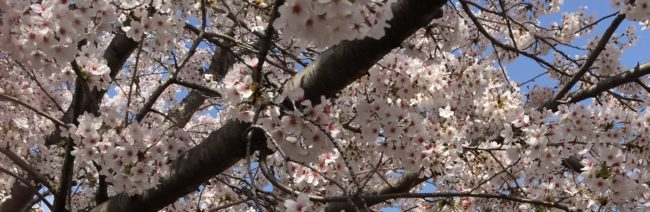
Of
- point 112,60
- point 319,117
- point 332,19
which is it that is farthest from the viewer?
point 112,60

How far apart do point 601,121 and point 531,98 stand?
1.91 metres

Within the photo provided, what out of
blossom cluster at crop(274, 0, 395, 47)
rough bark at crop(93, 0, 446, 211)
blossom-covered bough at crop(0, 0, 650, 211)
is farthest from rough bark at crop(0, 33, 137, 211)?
blossom cluster at crop(274, 0, 395, 47)

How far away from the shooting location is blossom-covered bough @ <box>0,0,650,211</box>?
2.50 metres

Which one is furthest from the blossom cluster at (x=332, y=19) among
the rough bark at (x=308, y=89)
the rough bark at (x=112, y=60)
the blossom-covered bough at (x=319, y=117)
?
the rough bark at (x=112, y=60)

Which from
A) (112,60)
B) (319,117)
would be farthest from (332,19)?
(112,60)

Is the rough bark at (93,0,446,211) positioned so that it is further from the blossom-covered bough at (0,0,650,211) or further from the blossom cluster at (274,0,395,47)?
the blossom cluster at (274,0,395,47)

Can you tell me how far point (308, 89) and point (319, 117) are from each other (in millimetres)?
227

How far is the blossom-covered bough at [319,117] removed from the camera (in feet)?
8.21

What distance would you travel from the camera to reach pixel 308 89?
2695mm

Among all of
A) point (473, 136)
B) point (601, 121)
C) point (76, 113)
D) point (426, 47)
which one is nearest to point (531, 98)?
point (473, 136)

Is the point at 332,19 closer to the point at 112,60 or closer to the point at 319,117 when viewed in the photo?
the point at 319,117

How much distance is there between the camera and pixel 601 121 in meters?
4.23

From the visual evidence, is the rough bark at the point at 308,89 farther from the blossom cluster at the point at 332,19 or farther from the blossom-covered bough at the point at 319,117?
the blossom cluster at the point at 332,19

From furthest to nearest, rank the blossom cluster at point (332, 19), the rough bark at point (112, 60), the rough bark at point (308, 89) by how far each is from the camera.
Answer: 1. the rough bark at point (112, 60)
2. the rough bark at point (308, 89)
3. the blossom cluster at point (332, 19)
